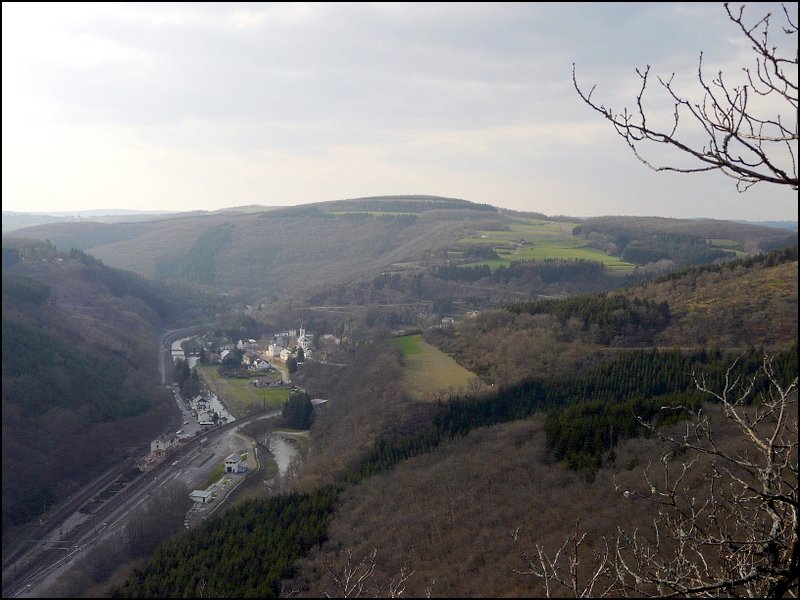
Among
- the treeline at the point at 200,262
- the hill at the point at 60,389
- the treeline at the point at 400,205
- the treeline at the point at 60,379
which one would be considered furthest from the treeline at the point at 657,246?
the treeline at the point at 60,379

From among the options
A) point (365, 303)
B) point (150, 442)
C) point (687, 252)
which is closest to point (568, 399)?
point (150, 442)

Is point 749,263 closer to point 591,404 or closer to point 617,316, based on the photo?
point 617,316

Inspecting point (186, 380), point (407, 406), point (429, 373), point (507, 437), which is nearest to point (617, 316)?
point (429, 373)

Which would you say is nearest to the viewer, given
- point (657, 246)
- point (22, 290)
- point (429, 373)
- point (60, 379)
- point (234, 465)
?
point (60, 379)

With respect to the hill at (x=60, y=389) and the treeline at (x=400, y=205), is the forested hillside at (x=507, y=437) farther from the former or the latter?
the treeline at (x=400, y=205)

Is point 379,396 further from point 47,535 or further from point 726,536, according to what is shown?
point 726,536

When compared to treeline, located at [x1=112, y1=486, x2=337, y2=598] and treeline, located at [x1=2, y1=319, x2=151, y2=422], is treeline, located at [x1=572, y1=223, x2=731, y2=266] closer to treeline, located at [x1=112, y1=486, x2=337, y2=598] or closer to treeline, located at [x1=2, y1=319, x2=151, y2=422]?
treeline, located at [x1=112, y1=486, x2=337, y2=598]
